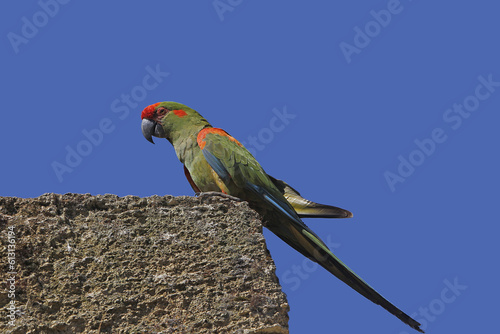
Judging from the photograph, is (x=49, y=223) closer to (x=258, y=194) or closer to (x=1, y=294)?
(x=1, y=294)

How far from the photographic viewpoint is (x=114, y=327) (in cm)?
349

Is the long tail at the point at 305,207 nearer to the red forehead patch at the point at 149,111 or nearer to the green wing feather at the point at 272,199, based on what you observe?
the green wing feather at the point at 272,199

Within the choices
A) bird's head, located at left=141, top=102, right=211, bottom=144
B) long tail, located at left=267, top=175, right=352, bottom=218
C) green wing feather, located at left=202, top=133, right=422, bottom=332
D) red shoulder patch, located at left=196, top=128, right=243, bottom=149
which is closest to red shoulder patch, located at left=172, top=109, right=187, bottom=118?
bird's head, located at left=141, top=102, right=211, bottom=144

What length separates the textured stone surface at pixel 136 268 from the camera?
3531 millimetres

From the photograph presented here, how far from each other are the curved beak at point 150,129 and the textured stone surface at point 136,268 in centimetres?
304

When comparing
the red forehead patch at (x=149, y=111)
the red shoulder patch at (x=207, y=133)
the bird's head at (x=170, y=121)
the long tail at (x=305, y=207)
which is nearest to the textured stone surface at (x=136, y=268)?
the long tail at (x=305, y=207)

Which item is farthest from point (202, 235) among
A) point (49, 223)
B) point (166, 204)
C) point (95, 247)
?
point (49, 223)

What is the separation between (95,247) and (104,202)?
0.36 m

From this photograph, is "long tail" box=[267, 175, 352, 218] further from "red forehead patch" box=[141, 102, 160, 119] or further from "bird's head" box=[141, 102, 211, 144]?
"red forehead patch" box=[141, 102, 160, 119]

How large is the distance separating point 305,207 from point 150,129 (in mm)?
2322

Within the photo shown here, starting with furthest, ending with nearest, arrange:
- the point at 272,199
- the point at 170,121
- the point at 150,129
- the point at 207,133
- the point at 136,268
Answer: the point at 150,129 → the point at 170,121 → the point at 207,133 → the point at 272,199 → the point at 136,268

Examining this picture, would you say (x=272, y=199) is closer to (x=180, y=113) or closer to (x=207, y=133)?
(x=207, y=133)

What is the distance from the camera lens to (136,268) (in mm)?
3729

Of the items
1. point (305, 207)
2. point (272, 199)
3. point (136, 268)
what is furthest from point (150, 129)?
point (136, 268)
